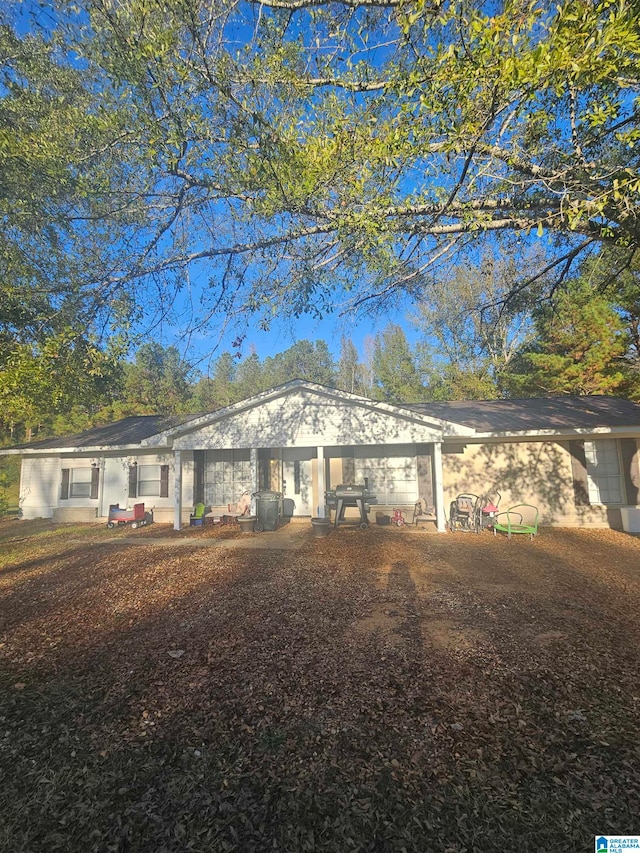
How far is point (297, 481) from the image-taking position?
14086 millimetres

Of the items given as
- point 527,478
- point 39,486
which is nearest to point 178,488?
point 39,486

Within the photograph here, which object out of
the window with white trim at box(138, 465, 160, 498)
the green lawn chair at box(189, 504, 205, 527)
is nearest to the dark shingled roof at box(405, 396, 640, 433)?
the green lawn chair at box(189, 504, 205, 527)

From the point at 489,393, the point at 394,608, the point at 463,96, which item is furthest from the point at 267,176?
the point at 489,393

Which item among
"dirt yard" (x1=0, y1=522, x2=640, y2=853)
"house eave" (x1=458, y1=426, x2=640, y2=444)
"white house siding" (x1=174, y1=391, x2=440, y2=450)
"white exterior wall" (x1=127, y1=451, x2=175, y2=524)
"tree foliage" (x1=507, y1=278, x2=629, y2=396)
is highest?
"tree foliage" (x1=507, y1=278, x2=629, y2=396)

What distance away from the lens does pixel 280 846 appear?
2051 mm

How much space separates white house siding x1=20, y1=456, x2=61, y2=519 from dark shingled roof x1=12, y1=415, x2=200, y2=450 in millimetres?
849

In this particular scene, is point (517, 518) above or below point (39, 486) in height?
below

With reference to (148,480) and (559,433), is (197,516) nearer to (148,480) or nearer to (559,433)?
(148,480)

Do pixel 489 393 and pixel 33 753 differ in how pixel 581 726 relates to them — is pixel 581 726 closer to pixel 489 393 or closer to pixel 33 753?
pixel 33 753

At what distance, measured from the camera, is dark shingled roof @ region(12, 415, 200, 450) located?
46.6ft

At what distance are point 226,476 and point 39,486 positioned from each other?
29.3 ft

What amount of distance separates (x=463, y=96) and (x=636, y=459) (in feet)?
38.9

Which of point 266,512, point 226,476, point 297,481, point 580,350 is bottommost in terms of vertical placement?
point 266,512

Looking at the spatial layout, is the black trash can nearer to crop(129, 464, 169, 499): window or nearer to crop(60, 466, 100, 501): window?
crop(129, 464, 169, 499): window
